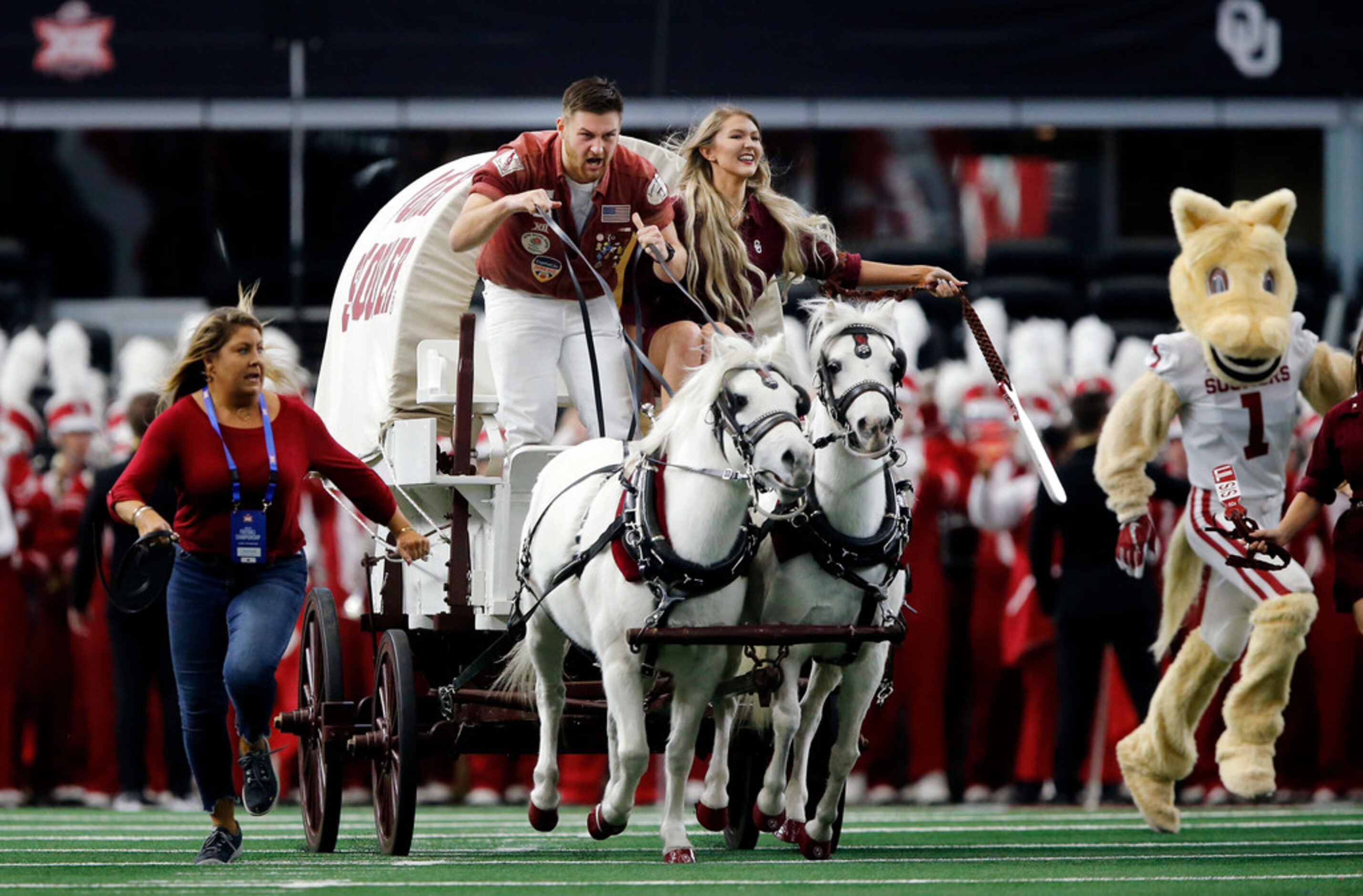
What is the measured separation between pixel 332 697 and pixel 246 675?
0.97m

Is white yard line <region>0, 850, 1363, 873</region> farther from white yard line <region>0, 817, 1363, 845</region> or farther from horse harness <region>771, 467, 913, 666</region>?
white yard line <region>0, 817, 1363, 845</region>

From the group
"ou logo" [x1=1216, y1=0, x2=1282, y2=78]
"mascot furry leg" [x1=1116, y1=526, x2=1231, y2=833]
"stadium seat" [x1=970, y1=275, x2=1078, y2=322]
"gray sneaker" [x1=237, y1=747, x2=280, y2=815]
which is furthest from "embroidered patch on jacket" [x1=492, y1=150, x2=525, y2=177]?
"stadium seat" [x1=970, y1=275, x2=1078, y2=322]

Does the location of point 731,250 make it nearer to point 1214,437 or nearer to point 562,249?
point 562,249

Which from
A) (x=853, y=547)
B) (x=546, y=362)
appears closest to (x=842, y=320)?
(x=853, y=547)

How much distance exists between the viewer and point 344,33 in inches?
760

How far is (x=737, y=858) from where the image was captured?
10.1 m

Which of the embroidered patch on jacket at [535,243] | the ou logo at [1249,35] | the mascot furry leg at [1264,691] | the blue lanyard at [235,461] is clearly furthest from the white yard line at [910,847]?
the ou logo at [1249,35]

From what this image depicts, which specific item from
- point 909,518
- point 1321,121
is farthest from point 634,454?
point 1321,121

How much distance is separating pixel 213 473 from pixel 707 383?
2.04 m

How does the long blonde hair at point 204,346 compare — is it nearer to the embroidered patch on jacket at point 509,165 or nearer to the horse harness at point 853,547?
the embroidered patch on jacket at point 509,165

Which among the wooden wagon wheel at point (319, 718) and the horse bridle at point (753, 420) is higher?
the horse bridle at point (753, 420)

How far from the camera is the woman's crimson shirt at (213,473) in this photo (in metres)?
9.74

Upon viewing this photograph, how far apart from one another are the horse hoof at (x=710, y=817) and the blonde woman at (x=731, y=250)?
1.77 metres

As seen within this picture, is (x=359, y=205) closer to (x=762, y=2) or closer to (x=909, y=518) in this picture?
(x=762, y=2)
